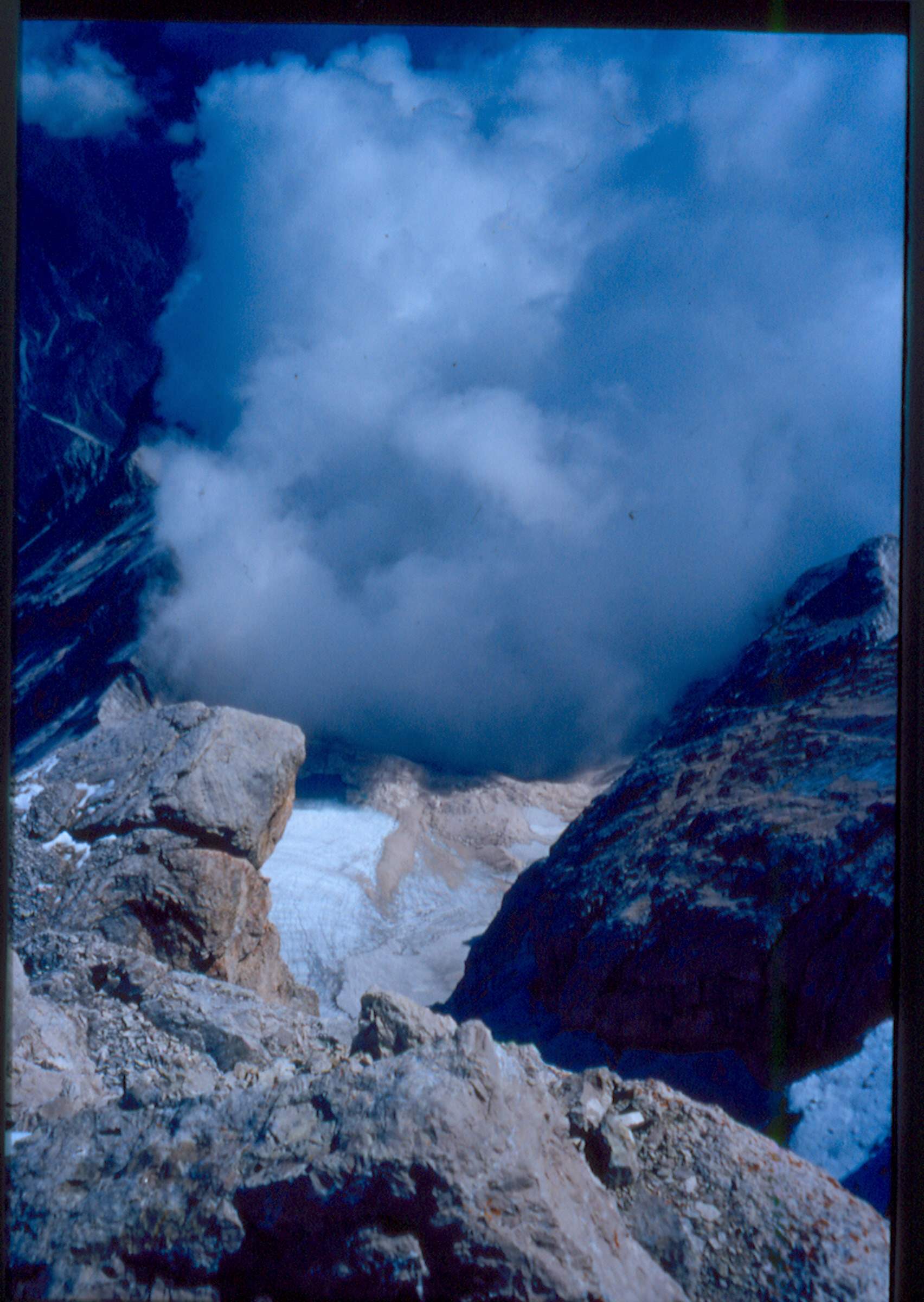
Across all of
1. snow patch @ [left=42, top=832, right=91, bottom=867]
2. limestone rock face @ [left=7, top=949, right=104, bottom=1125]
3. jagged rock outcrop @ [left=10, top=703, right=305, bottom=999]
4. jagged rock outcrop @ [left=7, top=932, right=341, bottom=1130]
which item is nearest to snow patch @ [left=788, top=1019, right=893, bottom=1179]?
jagged rock outcrop @ [left=7, top=932, right=341, bottom=1130]

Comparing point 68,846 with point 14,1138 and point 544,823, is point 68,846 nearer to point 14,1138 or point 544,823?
point 14,1138

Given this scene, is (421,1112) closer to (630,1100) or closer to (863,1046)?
(630,1100)

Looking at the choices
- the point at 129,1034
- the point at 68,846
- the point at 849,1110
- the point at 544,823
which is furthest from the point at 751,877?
the point at 544,823

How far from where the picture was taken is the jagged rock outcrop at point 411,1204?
1453 mm

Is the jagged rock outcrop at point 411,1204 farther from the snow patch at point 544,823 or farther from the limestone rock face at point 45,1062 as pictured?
the snow patch at point 544,823

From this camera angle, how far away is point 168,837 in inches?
133

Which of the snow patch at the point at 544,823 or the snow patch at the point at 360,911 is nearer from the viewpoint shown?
the snow patch at the point at 360,911

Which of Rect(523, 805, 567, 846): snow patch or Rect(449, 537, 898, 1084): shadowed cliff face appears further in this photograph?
Rect(523, 805, 567, 846): snow patch

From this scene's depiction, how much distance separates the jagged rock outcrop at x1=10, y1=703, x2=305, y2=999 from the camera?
3.04 m

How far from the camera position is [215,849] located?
3.56 metres

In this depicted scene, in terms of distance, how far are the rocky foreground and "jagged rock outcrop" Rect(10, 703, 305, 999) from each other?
0.60 metres

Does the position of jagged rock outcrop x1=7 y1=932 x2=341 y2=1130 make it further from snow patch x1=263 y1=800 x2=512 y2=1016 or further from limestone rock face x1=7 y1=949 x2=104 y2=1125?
snow patch x1=263 y1=800 x2=512 y2=1016

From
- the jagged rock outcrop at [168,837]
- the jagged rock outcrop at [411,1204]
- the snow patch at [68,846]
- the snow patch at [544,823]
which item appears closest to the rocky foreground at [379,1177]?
the jagged rock outcrop at [411,1204]

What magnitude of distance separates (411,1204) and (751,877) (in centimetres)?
243
